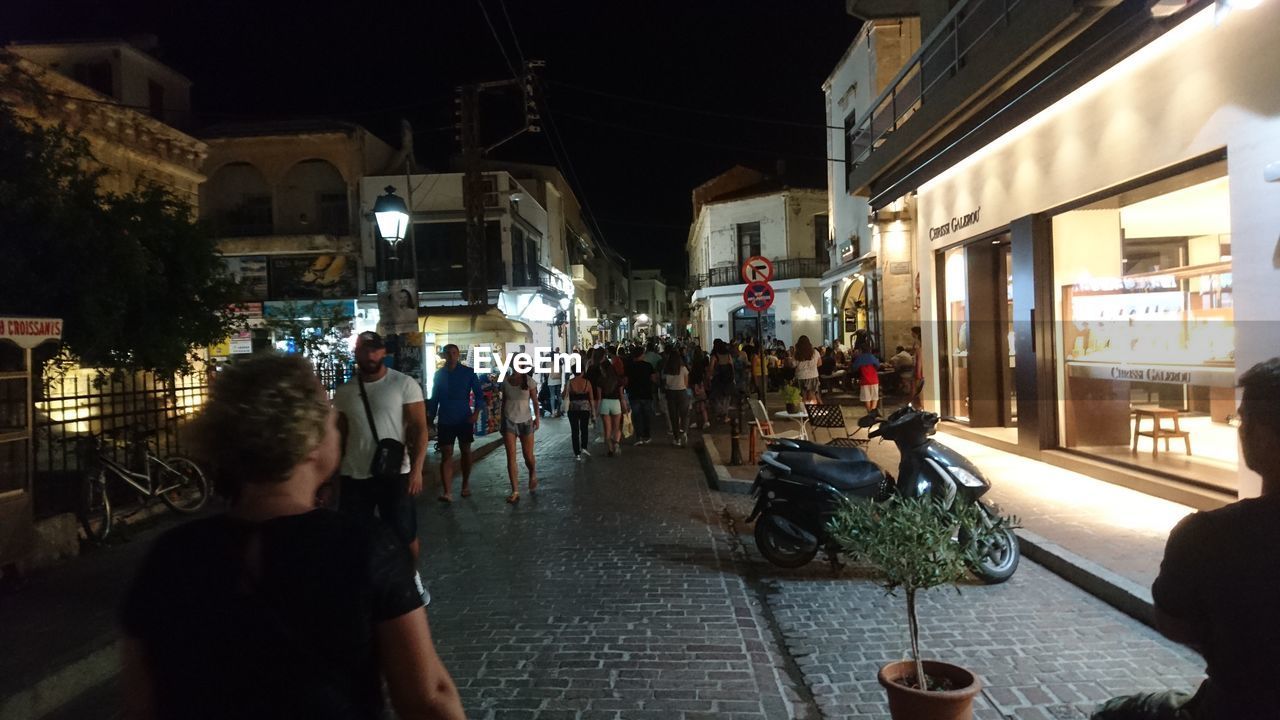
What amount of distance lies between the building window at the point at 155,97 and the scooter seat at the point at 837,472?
21716mm

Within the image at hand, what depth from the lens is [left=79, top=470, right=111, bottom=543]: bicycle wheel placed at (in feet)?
25.8

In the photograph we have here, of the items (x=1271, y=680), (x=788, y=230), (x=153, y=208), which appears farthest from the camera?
(x=788, y=230)

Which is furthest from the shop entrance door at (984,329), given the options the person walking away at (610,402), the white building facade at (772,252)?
the white building facade at (772,252)

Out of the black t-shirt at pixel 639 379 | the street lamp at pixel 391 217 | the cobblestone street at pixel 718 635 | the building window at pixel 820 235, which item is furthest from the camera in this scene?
the building window at pixel 820 235

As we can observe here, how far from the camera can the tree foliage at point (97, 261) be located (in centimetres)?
830

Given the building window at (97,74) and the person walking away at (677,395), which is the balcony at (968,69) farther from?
the building window at (97,74)

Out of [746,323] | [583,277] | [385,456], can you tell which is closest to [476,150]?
[385,456]

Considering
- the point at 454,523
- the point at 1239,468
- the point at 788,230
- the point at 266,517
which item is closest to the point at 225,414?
the point at 266,517

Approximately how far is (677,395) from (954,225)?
5423mm

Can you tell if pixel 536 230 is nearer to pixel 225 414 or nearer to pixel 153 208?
pixel 153 208

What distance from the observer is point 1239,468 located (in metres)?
7.23

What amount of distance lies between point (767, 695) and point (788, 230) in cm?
3903

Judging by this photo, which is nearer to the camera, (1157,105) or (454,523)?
(1157,105)

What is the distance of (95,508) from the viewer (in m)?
8.06
